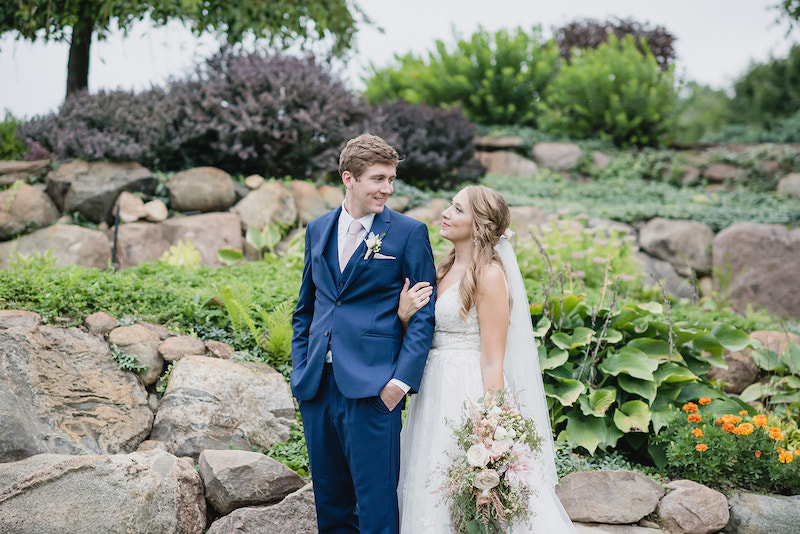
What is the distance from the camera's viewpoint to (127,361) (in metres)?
4.30

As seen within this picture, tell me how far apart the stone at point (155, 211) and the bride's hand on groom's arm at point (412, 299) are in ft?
17.4

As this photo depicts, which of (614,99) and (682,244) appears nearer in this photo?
(682,244)

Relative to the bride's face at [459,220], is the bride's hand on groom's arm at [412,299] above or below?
below

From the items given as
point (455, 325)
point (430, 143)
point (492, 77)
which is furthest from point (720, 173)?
point (455, 325)

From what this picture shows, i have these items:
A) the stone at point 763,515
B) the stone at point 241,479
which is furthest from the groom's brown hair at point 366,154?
the stone at point 763,515

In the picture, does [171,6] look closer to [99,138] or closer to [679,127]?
[99,138]

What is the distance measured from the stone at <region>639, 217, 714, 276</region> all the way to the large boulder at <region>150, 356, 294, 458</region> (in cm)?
633

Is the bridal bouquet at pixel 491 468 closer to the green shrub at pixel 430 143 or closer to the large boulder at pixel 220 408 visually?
the large boulder at pixel 220 408

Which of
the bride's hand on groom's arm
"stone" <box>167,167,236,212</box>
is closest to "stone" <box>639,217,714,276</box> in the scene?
"stone" <box>167,167,236,212</box>

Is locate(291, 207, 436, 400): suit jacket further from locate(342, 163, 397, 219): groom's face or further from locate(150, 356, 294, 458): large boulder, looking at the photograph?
locate(150, 356, 294, 458): large boulder

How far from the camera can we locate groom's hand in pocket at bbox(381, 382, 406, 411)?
9.61ft

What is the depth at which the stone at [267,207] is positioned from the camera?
7.59m

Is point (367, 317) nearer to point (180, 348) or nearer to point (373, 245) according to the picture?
point (373, 245)

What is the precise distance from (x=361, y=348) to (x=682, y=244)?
7.14 m
